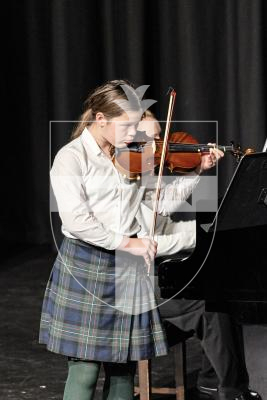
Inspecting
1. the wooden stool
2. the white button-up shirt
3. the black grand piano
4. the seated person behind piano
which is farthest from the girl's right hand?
the wooden stool

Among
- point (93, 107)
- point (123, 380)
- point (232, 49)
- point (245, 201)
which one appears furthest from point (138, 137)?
point (232, 49)

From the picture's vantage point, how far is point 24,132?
20.4 ft

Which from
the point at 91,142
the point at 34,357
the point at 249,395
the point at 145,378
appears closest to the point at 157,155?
the point at 91,142

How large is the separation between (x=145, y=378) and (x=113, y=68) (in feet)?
9.77

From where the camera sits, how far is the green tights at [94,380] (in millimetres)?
2646

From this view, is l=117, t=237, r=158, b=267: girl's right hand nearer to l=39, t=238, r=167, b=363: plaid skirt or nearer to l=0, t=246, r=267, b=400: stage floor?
l=39, t=238, r=167, b=363: plaid skirt

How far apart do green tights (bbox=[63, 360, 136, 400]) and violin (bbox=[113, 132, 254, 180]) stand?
0.55 metres

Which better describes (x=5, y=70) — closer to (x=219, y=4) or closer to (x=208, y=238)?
(x=219, y=4)

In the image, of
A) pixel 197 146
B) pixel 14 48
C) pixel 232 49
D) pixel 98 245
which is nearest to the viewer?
pixel 98 245

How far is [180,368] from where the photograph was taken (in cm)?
323

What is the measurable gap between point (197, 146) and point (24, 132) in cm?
319

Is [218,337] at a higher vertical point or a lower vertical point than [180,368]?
higher

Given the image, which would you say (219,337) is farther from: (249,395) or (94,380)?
(94,380)

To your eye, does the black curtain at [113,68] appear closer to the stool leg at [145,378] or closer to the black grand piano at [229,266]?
the stool leg at [145,378]
